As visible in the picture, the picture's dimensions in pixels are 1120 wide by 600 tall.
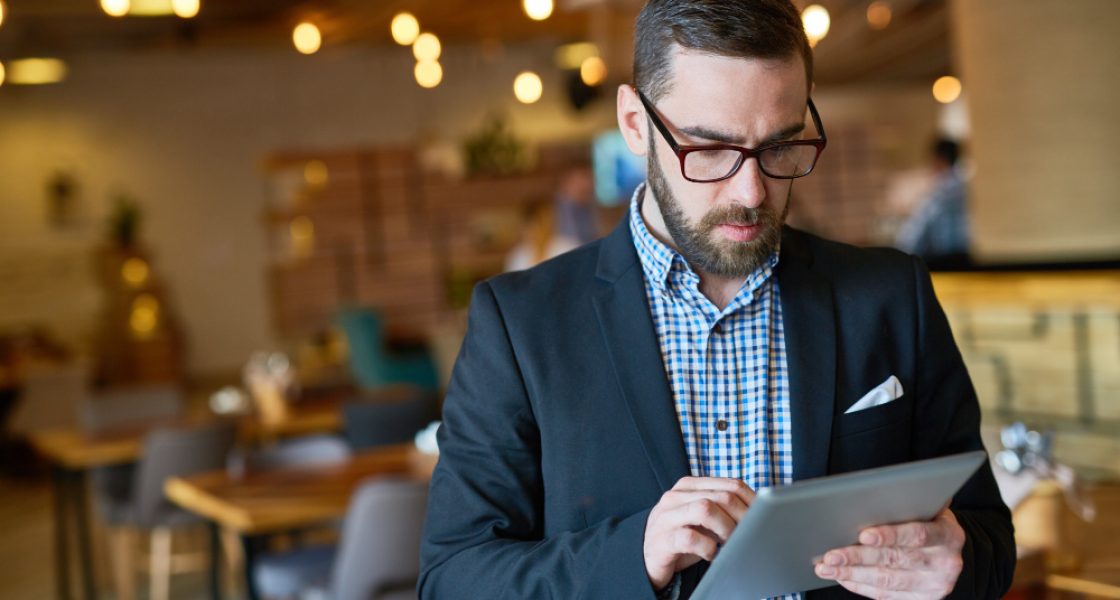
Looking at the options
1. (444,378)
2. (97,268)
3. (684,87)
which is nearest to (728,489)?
(684,87)

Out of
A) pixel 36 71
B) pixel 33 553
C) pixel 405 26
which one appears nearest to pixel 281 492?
pixel 33 553

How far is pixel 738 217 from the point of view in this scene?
140cm

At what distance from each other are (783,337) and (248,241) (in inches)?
563

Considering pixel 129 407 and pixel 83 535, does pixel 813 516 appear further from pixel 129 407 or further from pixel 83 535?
pixel 129 407

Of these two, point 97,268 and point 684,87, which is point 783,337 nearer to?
point 684,87

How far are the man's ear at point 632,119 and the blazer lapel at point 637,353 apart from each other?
12 centimetres

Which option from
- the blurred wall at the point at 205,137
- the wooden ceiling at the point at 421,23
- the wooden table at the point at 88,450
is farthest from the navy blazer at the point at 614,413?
the blurred wall at the point at 205,137

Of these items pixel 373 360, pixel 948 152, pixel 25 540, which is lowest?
pixel 25 540

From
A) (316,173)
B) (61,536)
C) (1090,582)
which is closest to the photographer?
(1090,582)

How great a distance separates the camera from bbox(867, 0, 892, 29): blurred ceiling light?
1028cm

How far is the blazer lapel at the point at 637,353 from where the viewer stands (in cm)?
144

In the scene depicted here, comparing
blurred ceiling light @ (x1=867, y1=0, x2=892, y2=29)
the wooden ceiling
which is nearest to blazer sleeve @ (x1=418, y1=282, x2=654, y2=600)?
the wooden ceiling

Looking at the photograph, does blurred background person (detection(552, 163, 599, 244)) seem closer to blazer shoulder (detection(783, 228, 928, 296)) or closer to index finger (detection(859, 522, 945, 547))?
blazer shoulder (detection(783, 228, 928, 296))

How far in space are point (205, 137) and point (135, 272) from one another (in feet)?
6.67
